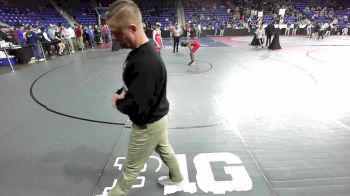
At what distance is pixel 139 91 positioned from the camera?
1704mm

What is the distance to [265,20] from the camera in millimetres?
24797

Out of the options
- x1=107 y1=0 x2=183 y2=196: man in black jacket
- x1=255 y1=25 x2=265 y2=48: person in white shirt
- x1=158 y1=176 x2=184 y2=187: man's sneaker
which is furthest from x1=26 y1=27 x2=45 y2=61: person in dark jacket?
x1=255 y1=25 x2=265 y2=48: person in white shirt

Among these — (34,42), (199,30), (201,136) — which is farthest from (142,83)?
(199,30)

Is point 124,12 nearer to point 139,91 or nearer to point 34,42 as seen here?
point 139,91

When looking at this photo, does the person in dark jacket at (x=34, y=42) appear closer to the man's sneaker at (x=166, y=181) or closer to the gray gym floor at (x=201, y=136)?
the gray gym floor at (x=201, y=136)

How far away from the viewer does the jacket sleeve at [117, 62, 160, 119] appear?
1.67 meters

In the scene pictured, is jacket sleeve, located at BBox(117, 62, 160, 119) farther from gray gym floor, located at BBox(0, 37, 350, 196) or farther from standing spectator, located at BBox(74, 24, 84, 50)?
standing spectator, located at BBox(74, 24, 84, 50)

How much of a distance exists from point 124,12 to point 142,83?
0.50 metres

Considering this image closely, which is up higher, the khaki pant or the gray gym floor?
the khaki pant

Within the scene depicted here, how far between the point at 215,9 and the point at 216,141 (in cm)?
2619

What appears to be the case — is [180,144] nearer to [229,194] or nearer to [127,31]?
[229,194]

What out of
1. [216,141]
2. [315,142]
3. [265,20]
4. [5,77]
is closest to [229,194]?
[216,141]

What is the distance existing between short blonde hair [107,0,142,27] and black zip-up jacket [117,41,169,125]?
0.20 meters

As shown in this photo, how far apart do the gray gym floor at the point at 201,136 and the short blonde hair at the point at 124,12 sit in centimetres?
178
